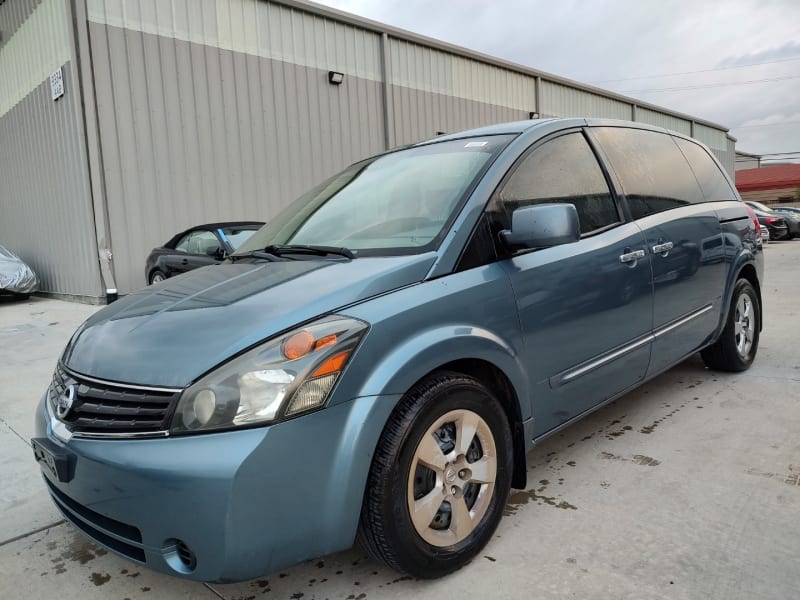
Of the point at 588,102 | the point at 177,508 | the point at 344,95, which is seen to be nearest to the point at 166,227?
the point at 344,95

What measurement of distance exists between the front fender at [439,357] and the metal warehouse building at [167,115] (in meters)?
8.57

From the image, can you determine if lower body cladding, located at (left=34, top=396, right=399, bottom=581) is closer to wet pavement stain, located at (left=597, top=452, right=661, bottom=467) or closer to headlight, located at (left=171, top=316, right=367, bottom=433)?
headlight, located at (left=171, top=316, right=367, bottom=433)

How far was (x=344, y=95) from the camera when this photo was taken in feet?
39.7

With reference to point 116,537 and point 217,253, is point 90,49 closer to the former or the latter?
point 217,253

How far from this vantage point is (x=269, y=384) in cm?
167

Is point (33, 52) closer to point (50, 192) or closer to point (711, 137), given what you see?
point (50, 192)

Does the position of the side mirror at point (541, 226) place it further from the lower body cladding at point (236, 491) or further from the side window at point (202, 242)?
the side window at point (202, 242)

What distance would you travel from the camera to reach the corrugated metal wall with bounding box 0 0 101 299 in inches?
361

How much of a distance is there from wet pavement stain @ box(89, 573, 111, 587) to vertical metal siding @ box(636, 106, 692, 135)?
2222 cm

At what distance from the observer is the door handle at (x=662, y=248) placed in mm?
3062

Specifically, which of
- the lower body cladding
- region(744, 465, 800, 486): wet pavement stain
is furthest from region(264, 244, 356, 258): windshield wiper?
region(744, 465, 800, 486): wet pavement stain

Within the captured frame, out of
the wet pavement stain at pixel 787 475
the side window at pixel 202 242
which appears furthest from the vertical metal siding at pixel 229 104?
the wet pavement stain at pixel 787 475

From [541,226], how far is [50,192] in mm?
10582

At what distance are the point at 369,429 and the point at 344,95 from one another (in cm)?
1137
